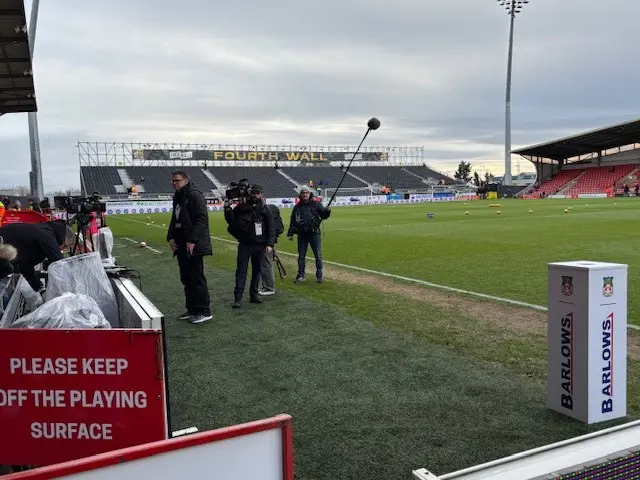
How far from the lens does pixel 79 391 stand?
276 centimetres

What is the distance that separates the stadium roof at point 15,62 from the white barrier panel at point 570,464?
27.1 ft

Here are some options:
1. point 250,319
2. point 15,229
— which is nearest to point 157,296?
point 250,319

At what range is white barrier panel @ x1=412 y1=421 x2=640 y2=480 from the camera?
2164 millimetres

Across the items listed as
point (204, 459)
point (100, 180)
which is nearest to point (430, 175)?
point (100, 180)

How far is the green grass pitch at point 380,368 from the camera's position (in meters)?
3.44

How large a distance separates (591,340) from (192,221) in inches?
190

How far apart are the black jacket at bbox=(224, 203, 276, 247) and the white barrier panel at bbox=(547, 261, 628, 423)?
189 inches

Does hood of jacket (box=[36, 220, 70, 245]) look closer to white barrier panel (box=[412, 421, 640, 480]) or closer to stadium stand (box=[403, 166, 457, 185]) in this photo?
white barrier panel (box=[412, 421, 640, 480])

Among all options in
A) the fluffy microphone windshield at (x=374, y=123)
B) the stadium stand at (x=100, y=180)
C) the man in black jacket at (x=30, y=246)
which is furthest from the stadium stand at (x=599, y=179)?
the man in black jacket at (x=30, y=246)

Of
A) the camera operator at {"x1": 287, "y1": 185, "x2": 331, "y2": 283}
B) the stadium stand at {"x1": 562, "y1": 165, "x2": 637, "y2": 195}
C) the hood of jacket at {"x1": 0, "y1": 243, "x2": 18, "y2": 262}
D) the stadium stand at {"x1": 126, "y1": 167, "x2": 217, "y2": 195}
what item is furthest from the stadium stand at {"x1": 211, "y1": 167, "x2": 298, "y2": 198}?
the hood of jacket at {"x1": 0, "y1": 243, "x2": 18, "y2": 262}

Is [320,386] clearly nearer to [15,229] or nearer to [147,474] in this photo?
[147,474]

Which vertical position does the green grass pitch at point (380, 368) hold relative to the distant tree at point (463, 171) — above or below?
below

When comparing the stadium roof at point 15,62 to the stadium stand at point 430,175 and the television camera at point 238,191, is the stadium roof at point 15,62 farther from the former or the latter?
the stadium stand at point 430,175

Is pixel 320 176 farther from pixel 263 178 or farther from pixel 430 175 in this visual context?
pixel 430 175
